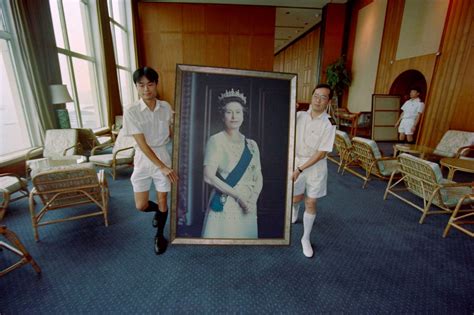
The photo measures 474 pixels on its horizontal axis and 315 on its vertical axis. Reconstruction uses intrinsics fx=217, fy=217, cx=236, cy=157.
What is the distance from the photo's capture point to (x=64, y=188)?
2.14 m

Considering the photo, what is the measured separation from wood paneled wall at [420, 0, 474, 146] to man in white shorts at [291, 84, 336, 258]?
4773 millimetres

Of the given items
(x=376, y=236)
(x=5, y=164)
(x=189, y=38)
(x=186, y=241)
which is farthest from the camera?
(x=189, y=38)

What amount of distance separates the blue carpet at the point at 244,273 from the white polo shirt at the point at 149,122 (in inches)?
42.4

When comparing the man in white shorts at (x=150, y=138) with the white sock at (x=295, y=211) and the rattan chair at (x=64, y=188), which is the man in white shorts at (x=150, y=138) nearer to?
the rattan chair at (x=64, y=188)

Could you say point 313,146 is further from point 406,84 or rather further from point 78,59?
point 406,84

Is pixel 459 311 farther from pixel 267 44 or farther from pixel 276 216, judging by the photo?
pixel 267 44

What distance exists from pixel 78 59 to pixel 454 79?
839 cm

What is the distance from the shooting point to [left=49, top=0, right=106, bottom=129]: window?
461 centimetres

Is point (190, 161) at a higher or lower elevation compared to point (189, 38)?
lower

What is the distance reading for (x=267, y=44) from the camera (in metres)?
8.24

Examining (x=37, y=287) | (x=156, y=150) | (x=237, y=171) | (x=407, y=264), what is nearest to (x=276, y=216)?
(x=237, y=171)

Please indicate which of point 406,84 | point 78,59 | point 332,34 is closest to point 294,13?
point 332,34

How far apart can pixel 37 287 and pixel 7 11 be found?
4.27 m

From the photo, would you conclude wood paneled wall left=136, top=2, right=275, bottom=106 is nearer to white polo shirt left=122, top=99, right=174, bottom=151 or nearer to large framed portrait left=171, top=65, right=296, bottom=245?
white polo shirt left=122, top=99, right=174, bottom=151
